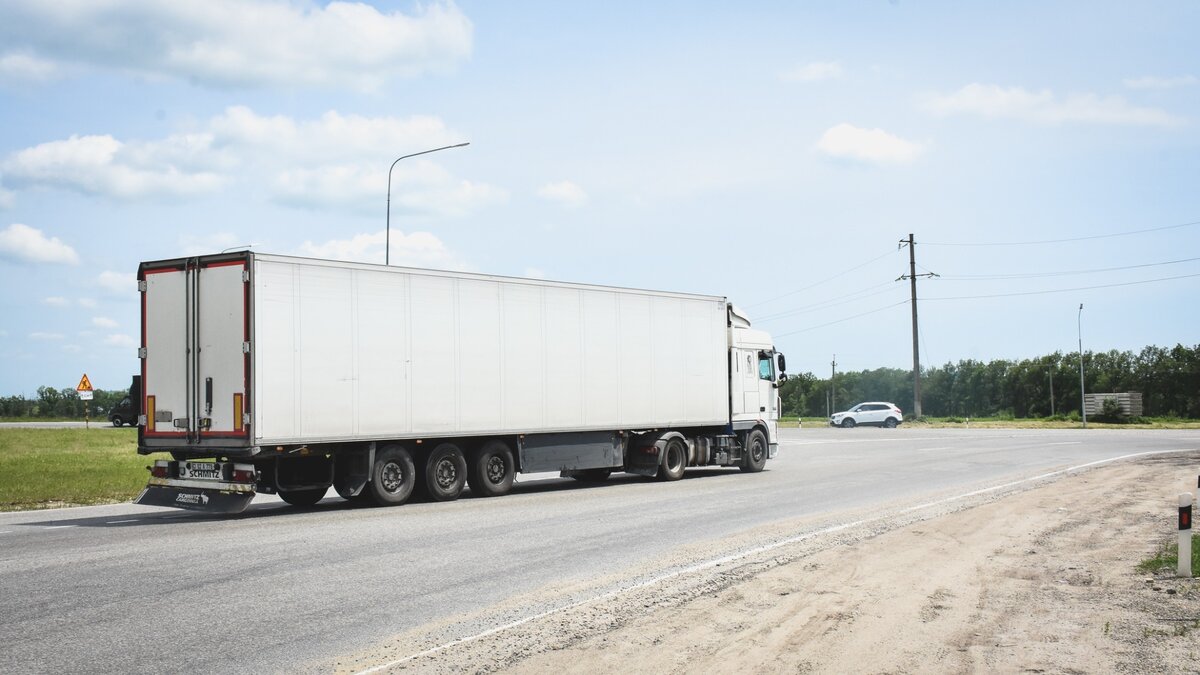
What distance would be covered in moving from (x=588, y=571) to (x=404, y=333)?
24.4ft

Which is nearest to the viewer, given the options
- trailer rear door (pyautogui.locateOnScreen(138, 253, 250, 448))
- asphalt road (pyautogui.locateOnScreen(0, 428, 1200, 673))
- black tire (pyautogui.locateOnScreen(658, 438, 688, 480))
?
asphalt road (pyautogui.locateOnScreen(0, 428, 1200, 673))

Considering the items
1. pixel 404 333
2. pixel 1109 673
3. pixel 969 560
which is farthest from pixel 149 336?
pixel 1109 673

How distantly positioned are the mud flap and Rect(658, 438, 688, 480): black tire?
9.02 metres

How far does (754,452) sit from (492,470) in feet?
26.4

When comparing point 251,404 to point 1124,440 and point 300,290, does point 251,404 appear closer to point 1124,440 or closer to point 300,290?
point 300,290

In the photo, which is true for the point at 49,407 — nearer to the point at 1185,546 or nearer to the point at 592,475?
the point at 592,475

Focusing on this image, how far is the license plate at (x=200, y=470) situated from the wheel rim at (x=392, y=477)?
243 centimetres

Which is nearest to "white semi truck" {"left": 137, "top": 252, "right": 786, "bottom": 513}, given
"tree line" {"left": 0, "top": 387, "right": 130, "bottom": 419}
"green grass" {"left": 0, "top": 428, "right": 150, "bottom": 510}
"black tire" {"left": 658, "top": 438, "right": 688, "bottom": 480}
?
"black tire" {"left": 658, "top": 438, "right": 688, "bottom": 480}

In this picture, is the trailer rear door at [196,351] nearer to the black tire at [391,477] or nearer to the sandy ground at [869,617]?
the black tire at [391,477]

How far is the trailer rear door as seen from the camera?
570 inches

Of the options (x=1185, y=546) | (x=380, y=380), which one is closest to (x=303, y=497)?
(x=380, y=380)

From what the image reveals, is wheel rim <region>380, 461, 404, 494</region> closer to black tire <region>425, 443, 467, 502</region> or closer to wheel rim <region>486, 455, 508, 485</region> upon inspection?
black tire <region>425, 443, 467, 502</region>

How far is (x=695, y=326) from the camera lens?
22.0 meters

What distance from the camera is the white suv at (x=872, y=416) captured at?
60.7m
